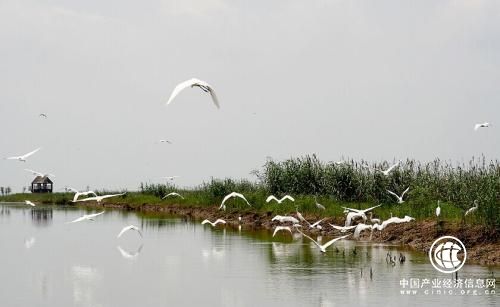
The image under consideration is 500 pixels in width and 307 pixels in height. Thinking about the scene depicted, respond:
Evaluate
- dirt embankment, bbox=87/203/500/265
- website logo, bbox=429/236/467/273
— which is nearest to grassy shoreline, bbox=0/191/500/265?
dirt embankment, bbox=87/203/500/265

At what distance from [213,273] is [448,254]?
4424 mm

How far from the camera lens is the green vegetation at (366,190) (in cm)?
1812

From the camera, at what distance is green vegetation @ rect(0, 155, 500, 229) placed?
1812 cm

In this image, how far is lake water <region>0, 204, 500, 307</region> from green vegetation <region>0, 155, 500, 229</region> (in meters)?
2.02

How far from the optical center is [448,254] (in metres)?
15.5

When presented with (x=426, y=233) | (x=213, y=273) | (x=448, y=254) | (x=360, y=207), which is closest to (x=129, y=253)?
(x=213, y=273)

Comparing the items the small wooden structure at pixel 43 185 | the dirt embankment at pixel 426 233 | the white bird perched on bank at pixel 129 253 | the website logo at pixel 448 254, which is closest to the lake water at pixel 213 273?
the white bird perched on bank at pixel 129 253

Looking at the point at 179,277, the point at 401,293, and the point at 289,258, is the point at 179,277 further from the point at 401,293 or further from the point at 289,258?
the point at 401,293

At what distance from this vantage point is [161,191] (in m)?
44.3

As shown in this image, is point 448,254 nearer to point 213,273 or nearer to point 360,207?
point 213,273

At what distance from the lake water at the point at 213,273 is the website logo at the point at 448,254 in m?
0.22

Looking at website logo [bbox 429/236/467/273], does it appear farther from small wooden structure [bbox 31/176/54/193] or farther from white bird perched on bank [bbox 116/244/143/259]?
small wooden structure [bbox 31/176/54/193]

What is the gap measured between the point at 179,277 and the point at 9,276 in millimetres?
3038

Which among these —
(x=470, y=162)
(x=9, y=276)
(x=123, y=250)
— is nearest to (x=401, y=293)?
(x=9, y=276)
